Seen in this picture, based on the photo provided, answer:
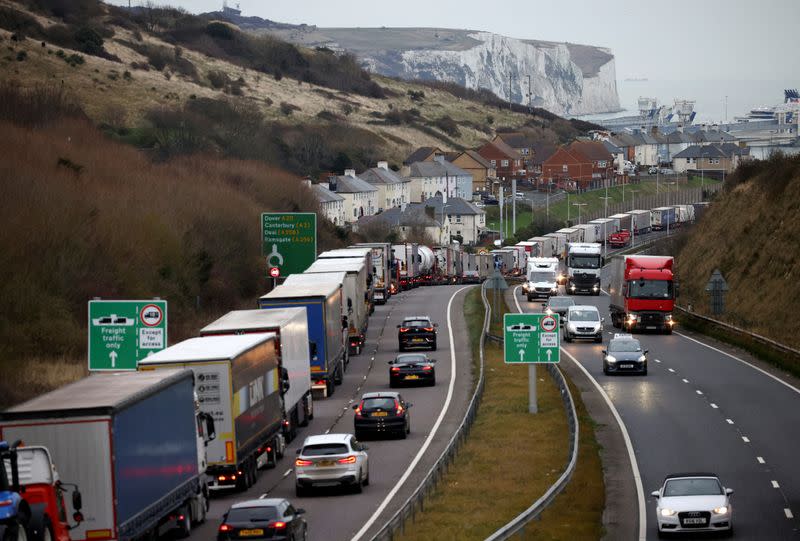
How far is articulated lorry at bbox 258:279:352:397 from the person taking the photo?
4731 cm

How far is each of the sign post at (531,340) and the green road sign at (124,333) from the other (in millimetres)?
13078

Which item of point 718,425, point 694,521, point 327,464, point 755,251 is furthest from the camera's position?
point 755,251

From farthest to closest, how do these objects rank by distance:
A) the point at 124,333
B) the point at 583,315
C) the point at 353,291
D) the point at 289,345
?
1. the point at 583,315
2. the point at 353,291
3. the point at 289,345
4. the point at 124,333

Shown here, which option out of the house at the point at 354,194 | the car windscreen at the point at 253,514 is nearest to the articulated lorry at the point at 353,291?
the car windscreen at the point at 253,514

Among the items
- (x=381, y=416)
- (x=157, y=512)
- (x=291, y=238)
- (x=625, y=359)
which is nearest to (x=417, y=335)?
(x=291, y=238)

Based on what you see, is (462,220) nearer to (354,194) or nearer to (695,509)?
(354,194)

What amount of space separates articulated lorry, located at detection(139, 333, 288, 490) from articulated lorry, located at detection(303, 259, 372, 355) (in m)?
22.7

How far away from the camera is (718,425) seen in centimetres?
4147

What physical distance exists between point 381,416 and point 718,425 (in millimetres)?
9643

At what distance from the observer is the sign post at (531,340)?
44812 mm

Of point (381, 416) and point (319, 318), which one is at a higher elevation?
point (319, 318)

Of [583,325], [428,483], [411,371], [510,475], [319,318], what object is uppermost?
[319,318]

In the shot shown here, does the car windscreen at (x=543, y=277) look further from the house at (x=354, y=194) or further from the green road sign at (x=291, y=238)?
the house at (x=354, y=194)

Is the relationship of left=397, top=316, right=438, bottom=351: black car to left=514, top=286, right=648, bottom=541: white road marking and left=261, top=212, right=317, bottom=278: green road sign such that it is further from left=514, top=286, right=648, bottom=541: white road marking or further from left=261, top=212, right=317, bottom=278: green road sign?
left=514, top=286, right=648, bottom=541: white road marking
